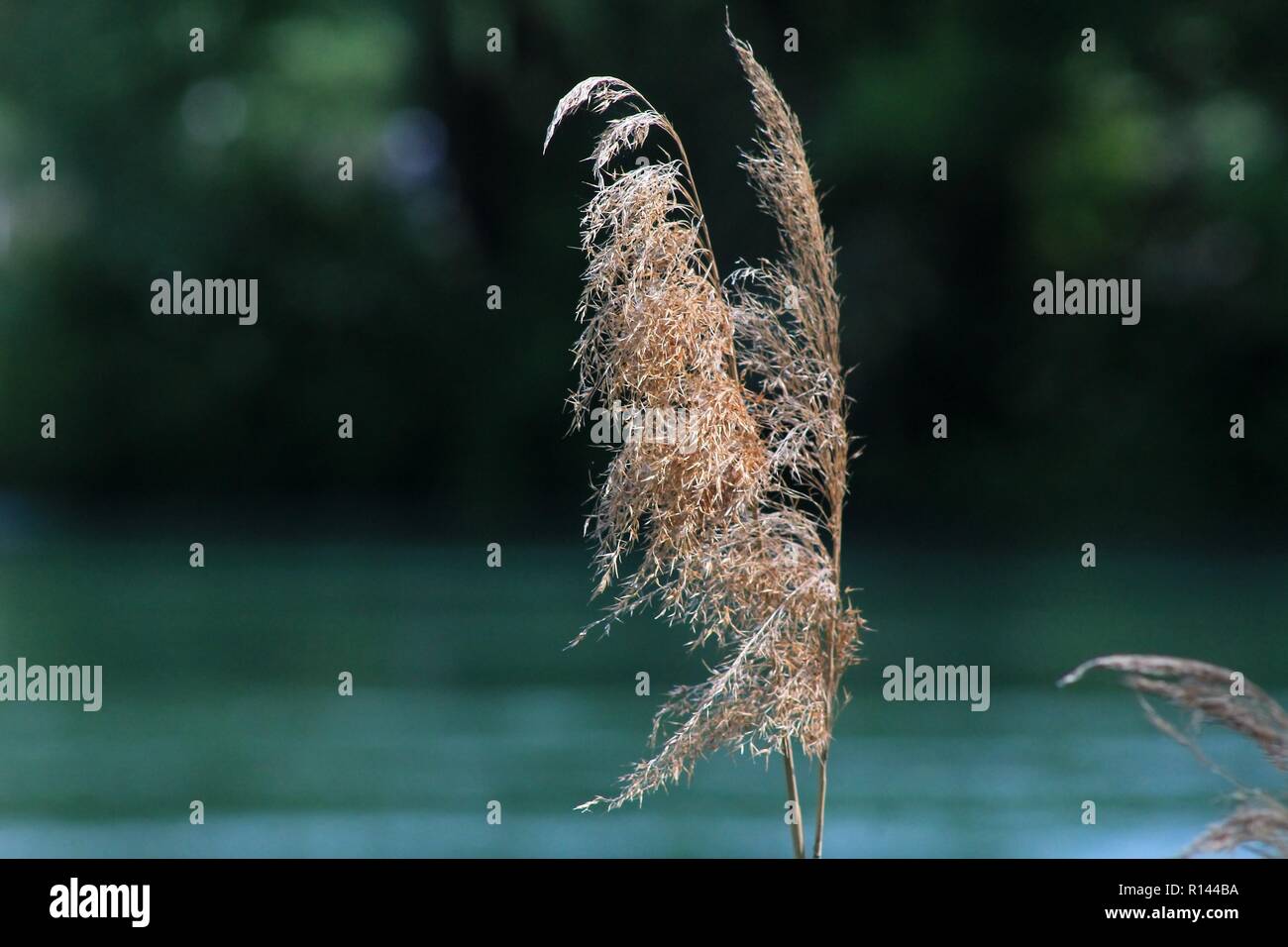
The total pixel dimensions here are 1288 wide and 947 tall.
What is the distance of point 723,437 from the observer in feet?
14.3

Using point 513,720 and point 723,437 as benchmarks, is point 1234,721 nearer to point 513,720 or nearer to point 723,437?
point 723,437

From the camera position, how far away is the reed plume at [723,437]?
171 inches

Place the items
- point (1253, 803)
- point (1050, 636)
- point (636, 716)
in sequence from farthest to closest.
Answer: point (1050, 636) < point (636, 716) < point (1253, 803)

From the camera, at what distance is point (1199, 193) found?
22031 millimetres

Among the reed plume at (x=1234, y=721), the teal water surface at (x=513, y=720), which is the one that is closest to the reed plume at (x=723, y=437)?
the reed plume at (x=1234, y=721)

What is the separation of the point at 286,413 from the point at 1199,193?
14.2 meters

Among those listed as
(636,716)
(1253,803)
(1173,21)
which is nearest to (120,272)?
(636,716)

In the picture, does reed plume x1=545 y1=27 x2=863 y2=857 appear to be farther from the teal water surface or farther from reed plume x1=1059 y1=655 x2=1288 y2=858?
the teal water surface

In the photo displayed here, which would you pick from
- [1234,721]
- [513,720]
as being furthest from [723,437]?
[513,720]

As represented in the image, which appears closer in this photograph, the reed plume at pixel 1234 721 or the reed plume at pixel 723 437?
the reed plume at pixel 1234 721

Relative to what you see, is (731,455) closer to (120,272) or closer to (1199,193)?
(1199,193)

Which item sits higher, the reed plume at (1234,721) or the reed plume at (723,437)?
the reed plume at (723,437)

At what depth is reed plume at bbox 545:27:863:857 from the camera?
433 centimetres

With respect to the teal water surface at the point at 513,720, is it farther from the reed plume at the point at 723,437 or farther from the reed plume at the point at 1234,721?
the reed plume at the point at 1234,721
